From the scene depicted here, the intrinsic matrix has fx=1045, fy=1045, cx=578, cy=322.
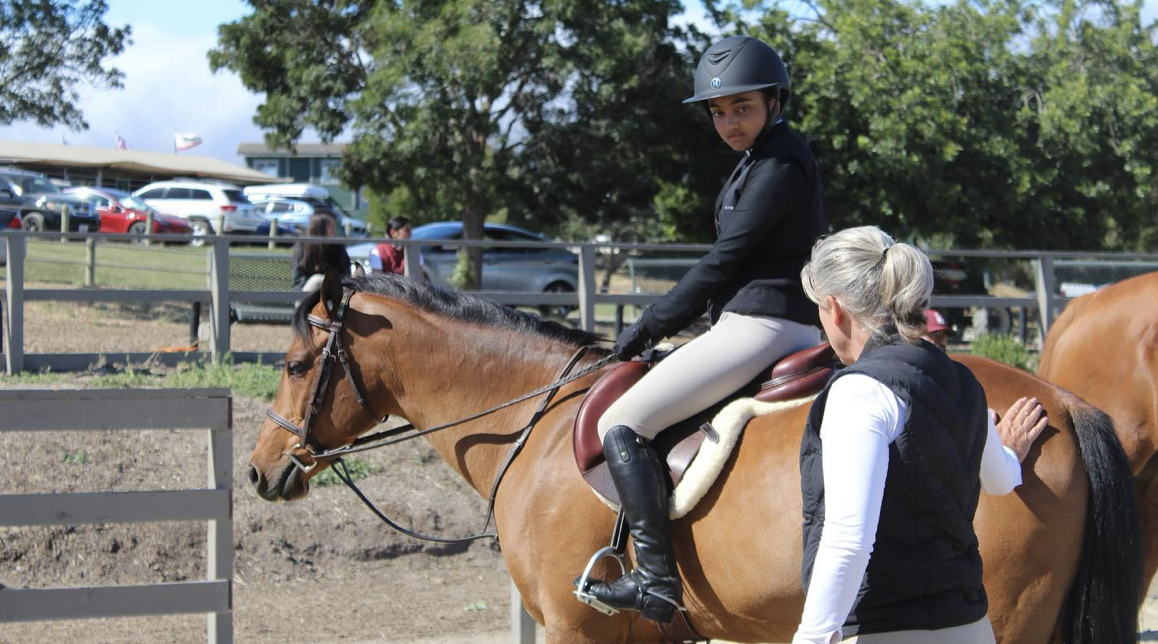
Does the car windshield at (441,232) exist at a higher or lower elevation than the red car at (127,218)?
higher

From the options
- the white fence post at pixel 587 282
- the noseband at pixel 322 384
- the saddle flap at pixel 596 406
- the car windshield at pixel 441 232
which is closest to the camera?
the saddle flap at pixel 596 406

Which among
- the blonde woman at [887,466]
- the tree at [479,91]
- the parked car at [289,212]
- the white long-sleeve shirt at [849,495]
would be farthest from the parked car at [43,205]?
the white long-sleeve shirt at [849,495]

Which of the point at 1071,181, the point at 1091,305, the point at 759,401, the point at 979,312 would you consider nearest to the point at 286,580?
the point at 759,401

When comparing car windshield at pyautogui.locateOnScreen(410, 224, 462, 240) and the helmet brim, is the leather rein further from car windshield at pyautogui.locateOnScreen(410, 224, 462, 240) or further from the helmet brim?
car windshield at pyautogui.locateOnScreen(410, 224, 462, 240)

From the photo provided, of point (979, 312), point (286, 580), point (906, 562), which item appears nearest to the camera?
point (906, 562)

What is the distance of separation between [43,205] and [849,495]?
30.6 m

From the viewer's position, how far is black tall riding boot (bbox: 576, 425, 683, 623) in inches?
→ 132

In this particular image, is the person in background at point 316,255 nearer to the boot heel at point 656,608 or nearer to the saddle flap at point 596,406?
the saddle flap at point 596,406

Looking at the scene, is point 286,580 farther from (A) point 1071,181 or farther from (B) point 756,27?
(A) point 1071,181

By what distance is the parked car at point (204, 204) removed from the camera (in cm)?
3312

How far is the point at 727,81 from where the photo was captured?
3525 mm

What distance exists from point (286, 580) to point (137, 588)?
2.01 metres

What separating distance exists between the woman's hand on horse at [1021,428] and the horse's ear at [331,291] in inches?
96.7

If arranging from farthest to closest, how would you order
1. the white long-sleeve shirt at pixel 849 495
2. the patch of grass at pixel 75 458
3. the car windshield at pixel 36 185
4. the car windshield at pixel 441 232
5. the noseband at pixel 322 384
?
the car windshield at pixel 36 185 < the car windshield at pixel 441 232 < the patch of grass at pixel 75 458 < the noseband at pixel 322 384 < the white long-sleeve shirt at pixel 849 495
